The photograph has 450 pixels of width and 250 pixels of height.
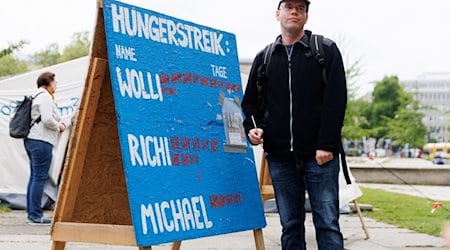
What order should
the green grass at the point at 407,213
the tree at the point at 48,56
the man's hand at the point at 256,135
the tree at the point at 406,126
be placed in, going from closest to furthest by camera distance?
1. the man's hand at the point at 256,135
2. the green grass at the point at 407,213
3. the tree at the point at 48,56
4. the tree at the point at 406,126

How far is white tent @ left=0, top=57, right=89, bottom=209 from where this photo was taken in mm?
10664

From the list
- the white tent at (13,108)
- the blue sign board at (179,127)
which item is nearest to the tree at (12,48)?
the white tent at (13,108)

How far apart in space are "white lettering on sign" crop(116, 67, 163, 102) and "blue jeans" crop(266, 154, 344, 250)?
80 centimetres

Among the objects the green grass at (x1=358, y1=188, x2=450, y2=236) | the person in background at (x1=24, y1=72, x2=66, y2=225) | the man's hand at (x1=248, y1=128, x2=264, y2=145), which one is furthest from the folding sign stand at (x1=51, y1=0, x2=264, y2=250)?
the person in background at (x1=24, y1=72, x2=66, y2=225)

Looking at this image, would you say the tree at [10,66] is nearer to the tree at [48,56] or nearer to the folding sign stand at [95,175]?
the tree at [48,56]

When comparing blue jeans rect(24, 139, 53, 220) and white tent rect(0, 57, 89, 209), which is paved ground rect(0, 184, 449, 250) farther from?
white tent rect(0, 57, 89, 209)

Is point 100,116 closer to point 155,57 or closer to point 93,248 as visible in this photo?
point 155,57

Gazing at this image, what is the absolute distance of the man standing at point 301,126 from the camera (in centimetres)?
410

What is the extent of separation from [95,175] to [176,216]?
583 mm

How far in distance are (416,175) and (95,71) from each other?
18.9 metres

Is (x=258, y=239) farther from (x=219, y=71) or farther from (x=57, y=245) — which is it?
(x=57, y=245)

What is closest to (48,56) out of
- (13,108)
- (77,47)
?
(77,47)

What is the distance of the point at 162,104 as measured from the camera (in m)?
4.16

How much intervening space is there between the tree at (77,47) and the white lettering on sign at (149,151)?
5080 cm
